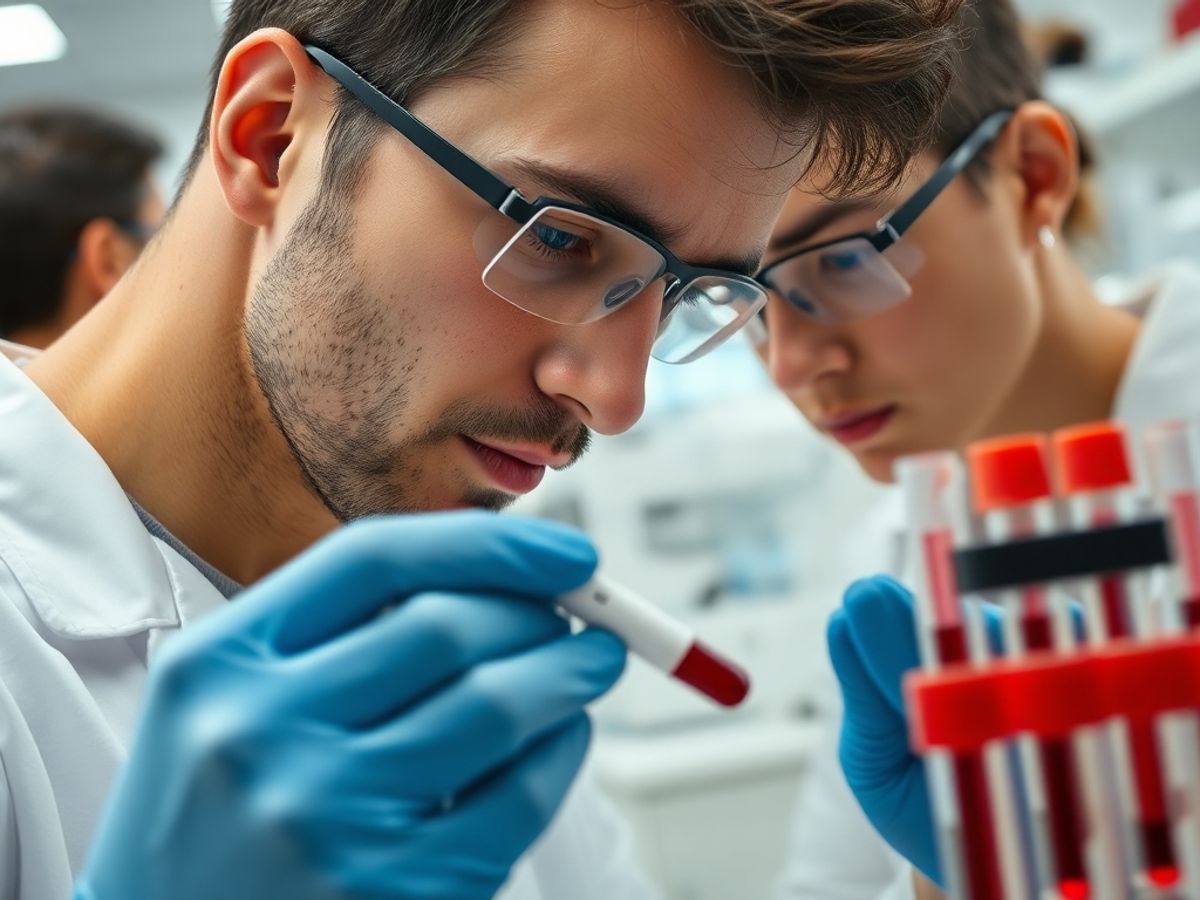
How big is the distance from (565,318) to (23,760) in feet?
1.99

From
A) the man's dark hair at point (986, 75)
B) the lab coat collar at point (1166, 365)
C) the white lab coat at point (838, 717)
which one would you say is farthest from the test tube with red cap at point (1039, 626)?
the lab coat collar at point (1166, 365)

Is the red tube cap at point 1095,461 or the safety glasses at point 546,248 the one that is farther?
the safety glasses at point 546,248

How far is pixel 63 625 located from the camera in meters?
1.06

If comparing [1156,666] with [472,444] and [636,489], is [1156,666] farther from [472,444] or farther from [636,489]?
[636,489]

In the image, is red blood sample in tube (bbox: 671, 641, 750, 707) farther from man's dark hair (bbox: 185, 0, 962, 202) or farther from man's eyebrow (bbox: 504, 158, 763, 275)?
man's dark hair (bbox: 185, 0, 962, 202)

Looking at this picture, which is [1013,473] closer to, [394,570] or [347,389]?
[394,570]

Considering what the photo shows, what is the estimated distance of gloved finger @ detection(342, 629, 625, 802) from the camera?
2.32ft

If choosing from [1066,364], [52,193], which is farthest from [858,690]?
[52,193]

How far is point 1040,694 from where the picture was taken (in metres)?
0.57

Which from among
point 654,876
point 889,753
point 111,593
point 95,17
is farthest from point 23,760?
point 95,17

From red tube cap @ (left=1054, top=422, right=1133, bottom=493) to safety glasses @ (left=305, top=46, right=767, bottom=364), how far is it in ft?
1.77

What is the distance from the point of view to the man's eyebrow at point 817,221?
1.50 m

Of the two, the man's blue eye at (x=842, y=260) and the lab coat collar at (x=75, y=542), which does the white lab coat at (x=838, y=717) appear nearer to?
the man's blue eye at (x=842, y=260)

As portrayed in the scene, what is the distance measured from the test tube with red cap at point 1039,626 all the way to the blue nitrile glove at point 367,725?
10.9 inches
